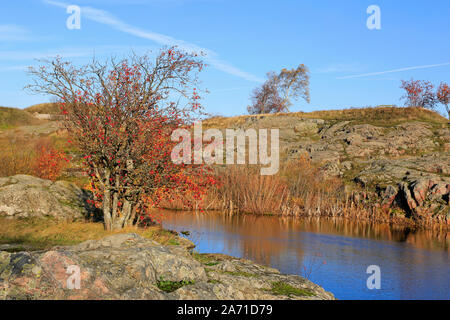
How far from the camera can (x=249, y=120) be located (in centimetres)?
4375

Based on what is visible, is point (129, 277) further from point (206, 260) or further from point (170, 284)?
point (206, 260)

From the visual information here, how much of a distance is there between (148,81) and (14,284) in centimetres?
853

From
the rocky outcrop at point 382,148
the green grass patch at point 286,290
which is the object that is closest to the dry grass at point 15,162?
the green grass patch at point 286,290

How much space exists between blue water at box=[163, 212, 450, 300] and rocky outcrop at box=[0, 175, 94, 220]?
13.4 ft

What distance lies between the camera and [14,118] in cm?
4291

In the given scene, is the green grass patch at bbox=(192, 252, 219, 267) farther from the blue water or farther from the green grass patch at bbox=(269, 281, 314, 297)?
the blue water

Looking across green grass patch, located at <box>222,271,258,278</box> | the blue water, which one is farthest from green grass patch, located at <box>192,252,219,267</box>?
the blue water

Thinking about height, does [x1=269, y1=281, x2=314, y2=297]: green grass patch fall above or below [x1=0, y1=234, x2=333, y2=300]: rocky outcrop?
below

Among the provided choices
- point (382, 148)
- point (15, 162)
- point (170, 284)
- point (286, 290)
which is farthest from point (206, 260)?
point (382, 148)

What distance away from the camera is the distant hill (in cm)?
4091

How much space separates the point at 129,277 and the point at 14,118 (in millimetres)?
42291
